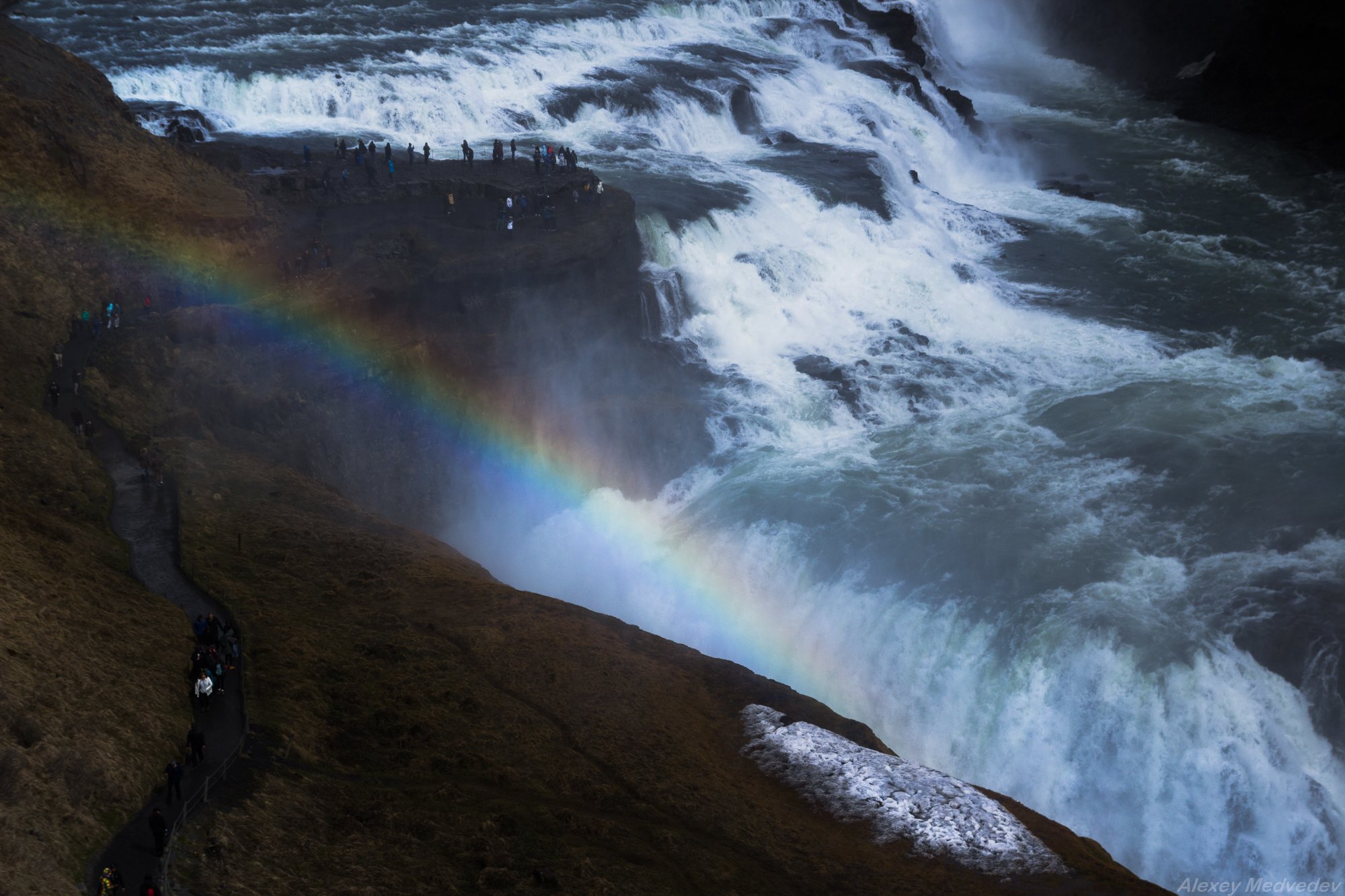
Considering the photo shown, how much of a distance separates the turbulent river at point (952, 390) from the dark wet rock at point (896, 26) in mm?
5624

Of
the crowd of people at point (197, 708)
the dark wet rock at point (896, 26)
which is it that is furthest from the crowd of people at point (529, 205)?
the dark wet rock at point (896, 26)

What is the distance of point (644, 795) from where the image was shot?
17891 mm

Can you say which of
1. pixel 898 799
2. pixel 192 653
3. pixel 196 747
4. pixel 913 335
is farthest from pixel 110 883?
pixel 913 335

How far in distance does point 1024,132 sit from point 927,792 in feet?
158

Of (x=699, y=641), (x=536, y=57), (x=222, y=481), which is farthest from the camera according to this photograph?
(x=536, y=57)

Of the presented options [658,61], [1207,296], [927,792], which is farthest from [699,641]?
[658,61]

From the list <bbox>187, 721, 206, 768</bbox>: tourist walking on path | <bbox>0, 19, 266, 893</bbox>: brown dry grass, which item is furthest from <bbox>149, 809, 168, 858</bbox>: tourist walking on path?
<bbox>187, 721, 206, 768</bbox>: tourist walking on path

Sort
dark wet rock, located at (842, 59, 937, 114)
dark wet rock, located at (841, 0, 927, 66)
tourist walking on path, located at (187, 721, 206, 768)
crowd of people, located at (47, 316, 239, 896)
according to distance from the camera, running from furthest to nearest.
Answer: dark wet rock, located at (841, 0, 927, 66) < dark wet rock, located at (842, 59, 937, 114) < tourist walking on path, located at (187, 721, 206, 768) < crowd of people, located at (47, 316, 239, 896)

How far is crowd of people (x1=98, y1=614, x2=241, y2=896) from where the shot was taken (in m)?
12.8

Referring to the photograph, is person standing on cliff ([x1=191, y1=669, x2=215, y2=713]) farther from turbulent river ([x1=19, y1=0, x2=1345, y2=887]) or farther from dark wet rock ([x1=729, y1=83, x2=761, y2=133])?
dark wet rock ([x1=729, y1=83, x2=761, y2=133])

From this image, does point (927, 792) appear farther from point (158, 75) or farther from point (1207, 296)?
point (158, 75)

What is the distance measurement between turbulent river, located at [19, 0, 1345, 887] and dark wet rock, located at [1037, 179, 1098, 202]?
367 mm

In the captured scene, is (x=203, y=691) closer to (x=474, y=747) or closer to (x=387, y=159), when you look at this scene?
(x=474, y=747)

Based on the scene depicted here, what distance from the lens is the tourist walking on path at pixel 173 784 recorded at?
14789 millimetres
